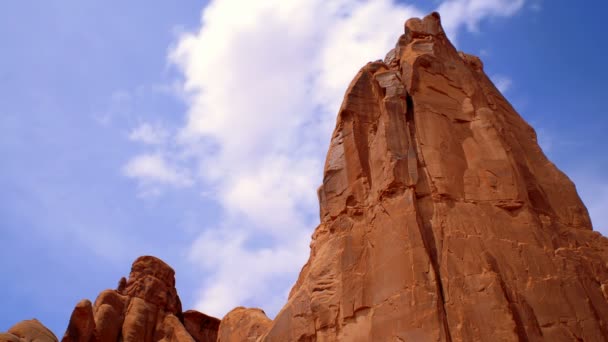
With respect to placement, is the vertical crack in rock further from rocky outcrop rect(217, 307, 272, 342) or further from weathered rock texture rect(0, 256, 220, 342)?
weathered rock texture rect(0, 256, 220, 342)

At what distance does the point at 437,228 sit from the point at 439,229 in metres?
0.08

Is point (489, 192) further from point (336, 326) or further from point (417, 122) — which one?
point (336, 326)

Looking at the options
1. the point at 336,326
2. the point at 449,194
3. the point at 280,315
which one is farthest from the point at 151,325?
the point at 449,194

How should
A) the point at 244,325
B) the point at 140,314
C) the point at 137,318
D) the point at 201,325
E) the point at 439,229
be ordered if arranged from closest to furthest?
the point at 439,229, the point at 244,325, the point at 137,318, the point at 140,314, the point at 201,325

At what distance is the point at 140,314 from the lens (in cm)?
4300

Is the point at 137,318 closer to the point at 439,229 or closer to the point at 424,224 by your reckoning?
the point at 424,224

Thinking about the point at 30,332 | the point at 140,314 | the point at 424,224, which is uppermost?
the point at 140,314

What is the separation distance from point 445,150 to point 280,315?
8.52 meters

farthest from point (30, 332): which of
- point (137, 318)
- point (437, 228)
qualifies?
point (437, 228)

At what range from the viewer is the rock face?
4009 cm

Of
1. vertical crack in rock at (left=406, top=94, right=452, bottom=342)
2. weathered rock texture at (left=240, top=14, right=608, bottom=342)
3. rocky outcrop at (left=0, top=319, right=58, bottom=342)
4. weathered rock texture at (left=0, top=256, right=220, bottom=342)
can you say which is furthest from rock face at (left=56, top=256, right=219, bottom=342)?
vertical crack in rock at (left=406, top=94, right=452, bottom=342)

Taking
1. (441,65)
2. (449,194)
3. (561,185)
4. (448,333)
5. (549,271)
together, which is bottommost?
(448,333)

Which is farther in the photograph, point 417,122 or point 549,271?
point 417,122

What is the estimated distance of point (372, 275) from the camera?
2180cm
